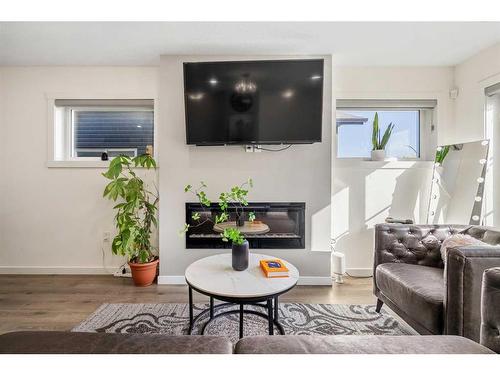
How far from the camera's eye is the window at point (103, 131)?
3008 millimetres

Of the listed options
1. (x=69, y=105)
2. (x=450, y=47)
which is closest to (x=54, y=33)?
(x=69, y=105)

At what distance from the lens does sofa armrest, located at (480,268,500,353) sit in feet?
3.17

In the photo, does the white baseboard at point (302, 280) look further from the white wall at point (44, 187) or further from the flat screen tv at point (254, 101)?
the flat screen tv at point (254, 101)

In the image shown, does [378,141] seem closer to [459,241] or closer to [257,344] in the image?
Answer: [459,241]

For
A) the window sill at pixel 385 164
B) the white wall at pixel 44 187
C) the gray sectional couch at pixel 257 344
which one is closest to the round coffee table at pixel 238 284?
the gray sectional couch at pixel 257 344

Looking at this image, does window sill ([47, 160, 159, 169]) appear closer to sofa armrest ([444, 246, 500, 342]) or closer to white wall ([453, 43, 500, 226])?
sofa armrest ([444, 246, 500, 342])

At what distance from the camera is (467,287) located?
126 cm

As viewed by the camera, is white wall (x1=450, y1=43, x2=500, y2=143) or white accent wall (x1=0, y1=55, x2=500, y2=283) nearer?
white wall (x1=450, y1=43, x2=500, y2=143)

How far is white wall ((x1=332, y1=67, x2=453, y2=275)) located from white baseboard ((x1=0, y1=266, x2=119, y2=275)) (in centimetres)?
263

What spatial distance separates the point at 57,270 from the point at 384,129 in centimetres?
399

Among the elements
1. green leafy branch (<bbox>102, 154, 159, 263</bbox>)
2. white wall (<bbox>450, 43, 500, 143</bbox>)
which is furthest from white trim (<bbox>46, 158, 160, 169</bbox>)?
white wall (<bbox>450, 43, 500, 143</bbox>)

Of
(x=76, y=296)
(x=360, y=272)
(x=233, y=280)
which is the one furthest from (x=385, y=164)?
(x=76, y=296)
